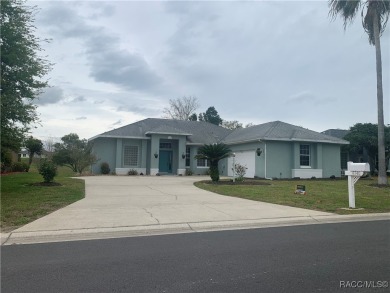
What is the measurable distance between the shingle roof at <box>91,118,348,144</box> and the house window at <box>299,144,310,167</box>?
846 millimetres

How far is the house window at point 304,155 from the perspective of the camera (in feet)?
84.9

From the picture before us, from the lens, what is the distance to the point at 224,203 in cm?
1166

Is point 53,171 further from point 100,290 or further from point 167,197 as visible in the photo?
point 100,290

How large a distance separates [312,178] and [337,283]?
2173 cm

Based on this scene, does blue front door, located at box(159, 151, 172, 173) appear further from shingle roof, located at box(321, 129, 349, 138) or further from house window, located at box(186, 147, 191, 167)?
shingle roof, located at box(321, 129, 349, 138)

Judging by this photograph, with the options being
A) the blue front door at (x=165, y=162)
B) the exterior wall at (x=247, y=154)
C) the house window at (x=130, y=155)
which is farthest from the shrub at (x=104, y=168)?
the exterior wall at (x=247, y=154)

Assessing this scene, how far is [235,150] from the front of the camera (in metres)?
29.1

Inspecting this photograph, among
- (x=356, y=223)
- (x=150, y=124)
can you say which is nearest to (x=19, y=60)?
(x=356, y=223)

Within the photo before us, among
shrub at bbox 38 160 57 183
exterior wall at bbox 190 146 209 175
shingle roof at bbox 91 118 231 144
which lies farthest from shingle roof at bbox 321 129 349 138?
shrub at bbox 38 160 57 183

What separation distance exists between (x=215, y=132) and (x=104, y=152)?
1179 cm

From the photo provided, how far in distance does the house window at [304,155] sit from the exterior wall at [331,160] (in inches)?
52.4

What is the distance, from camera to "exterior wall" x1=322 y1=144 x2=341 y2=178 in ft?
86.9

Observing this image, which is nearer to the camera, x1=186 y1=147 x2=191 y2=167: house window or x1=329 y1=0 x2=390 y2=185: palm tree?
x1=329 y1=0 x2=390 y2=185: palm tree

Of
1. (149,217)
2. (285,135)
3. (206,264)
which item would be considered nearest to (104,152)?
(285,135)
